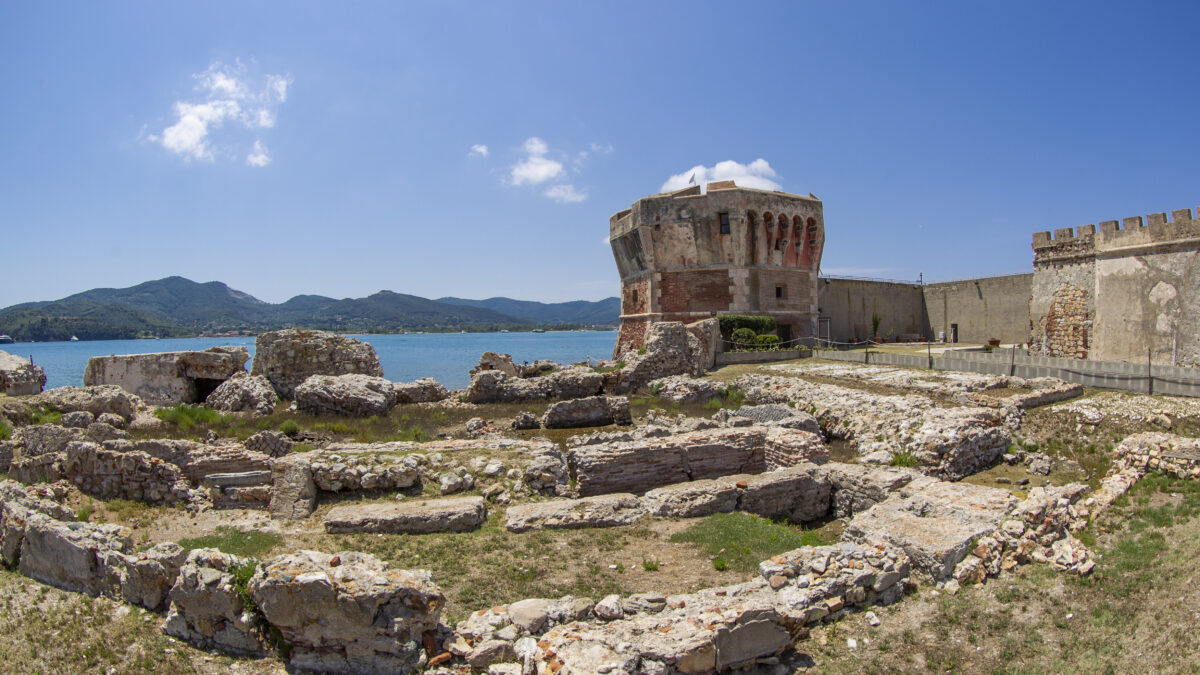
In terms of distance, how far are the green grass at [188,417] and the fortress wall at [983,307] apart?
3859 centimetres

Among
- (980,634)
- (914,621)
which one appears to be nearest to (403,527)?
(914,621)

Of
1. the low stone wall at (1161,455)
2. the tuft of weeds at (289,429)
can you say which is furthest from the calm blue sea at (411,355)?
the low stone wall at (1161,455)

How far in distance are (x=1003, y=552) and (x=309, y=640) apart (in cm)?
727

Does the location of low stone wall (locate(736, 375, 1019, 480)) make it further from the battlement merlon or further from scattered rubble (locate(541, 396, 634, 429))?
the battlement merlon

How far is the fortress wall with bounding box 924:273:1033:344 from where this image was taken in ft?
116

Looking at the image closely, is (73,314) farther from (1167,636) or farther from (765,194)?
(1167,636)

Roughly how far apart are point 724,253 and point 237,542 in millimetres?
29107

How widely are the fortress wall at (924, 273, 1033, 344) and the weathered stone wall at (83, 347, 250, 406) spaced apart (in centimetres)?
3947

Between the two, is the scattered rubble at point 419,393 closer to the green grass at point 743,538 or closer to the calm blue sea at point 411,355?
the calm blue sea at point 411,355

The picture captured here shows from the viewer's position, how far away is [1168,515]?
7.88 metres

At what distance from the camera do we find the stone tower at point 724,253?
110ft

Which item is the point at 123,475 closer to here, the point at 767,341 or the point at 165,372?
the point at 165,372

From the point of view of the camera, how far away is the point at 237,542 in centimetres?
804

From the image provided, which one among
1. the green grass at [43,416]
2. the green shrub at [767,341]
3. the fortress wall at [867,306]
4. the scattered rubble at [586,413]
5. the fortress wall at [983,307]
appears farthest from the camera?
the fortress wall at [867,306]
